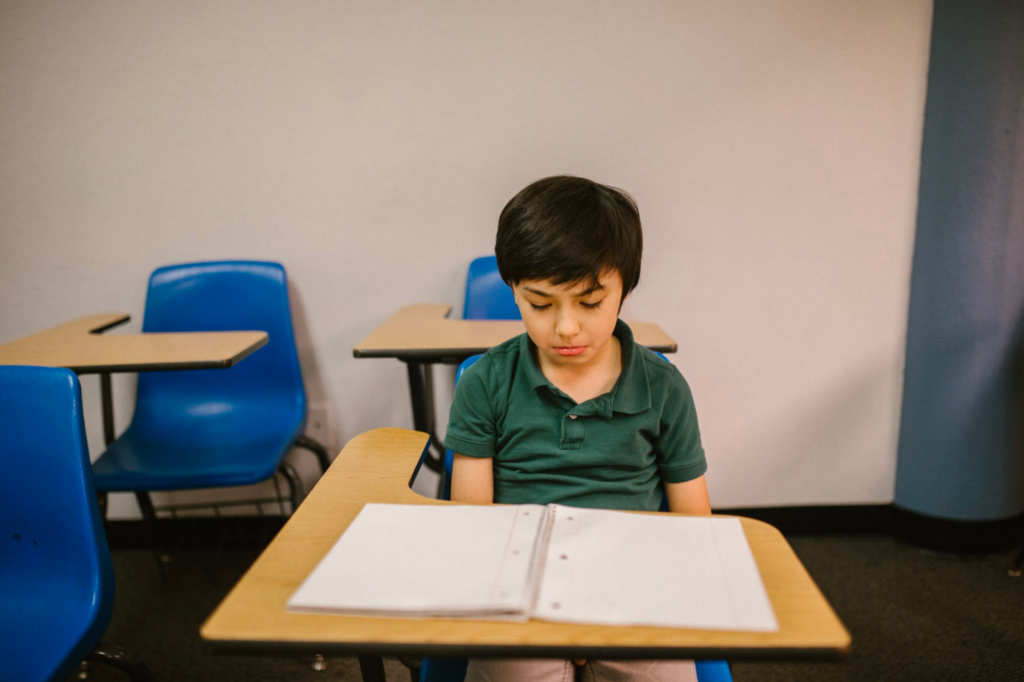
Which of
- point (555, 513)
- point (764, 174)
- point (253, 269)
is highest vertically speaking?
point (764, 174)

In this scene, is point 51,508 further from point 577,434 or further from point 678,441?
point 678,441

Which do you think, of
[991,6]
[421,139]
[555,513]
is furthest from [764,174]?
[555,513]

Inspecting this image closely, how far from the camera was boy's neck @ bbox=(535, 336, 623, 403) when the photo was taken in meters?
0.97

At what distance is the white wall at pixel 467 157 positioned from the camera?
178 centimetres

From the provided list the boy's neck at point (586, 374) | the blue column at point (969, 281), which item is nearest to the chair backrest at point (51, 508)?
the boy's neck at point (586, 374)

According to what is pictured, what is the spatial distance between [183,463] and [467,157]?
1212mm

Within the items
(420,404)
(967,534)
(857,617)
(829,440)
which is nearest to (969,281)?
(829,440)

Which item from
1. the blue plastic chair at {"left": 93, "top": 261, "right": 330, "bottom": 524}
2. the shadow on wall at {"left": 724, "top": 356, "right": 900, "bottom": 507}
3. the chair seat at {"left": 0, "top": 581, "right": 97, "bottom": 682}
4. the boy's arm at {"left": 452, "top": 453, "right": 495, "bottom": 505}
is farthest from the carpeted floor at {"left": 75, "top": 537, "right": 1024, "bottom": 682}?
the boy's arm at {"left": 452, "top": 453, "right": 495, "bottom": 505}

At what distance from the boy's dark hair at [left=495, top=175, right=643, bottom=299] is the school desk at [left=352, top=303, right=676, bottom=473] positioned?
21.5 inches

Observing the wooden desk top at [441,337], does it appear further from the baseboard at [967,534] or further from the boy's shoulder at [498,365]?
the baseboard at [967,534]

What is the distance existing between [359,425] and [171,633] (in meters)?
0.80

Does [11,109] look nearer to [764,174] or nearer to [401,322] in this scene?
[401,322]

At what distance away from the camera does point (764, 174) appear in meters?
1.86

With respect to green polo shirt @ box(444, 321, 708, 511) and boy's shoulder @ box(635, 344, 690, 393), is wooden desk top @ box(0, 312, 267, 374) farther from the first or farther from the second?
boy's shoulder @ box(635, 344, 690, 393)
